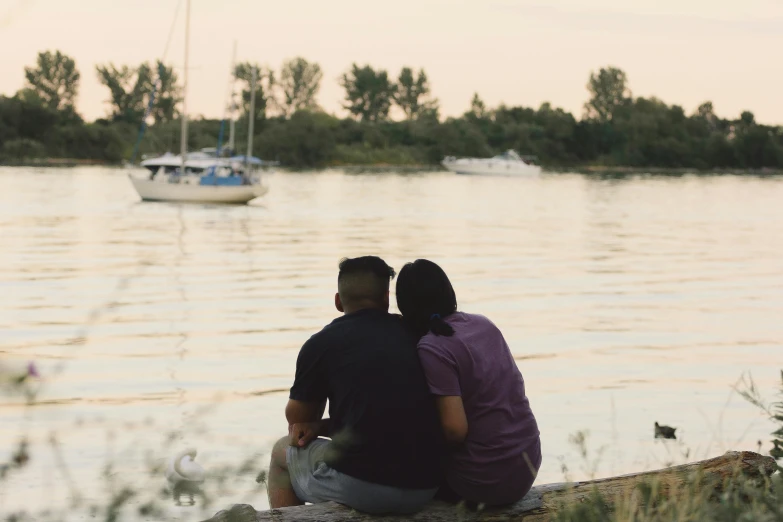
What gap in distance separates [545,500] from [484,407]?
2.11 feet

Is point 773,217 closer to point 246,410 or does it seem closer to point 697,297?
point 697,297

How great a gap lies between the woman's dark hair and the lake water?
2.77 feet

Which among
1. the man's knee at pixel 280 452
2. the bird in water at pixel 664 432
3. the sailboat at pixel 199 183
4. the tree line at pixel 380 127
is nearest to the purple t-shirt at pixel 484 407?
the man's knee at pixel 280 452

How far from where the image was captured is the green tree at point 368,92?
142 m

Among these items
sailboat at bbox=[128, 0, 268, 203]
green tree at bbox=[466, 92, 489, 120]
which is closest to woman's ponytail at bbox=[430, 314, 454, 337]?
sailboat at bbox=[128, 0, 268, 203]

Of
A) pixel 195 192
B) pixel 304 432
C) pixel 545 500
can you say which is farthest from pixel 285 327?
pixel 195 192

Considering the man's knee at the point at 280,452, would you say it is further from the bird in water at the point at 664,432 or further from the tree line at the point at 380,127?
the tree line at the point at 380,127

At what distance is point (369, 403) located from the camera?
185 inches

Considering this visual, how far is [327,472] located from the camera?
497 cm

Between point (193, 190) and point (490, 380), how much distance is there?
45114 millimetres

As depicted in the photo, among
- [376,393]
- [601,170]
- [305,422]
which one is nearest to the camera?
[376,393]

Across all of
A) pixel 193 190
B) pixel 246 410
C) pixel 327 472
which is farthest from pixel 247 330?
pixel 193 190

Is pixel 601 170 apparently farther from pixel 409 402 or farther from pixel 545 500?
pixel 409 402

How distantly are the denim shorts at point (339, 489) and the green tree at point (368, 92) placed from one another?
13825 centimetres
